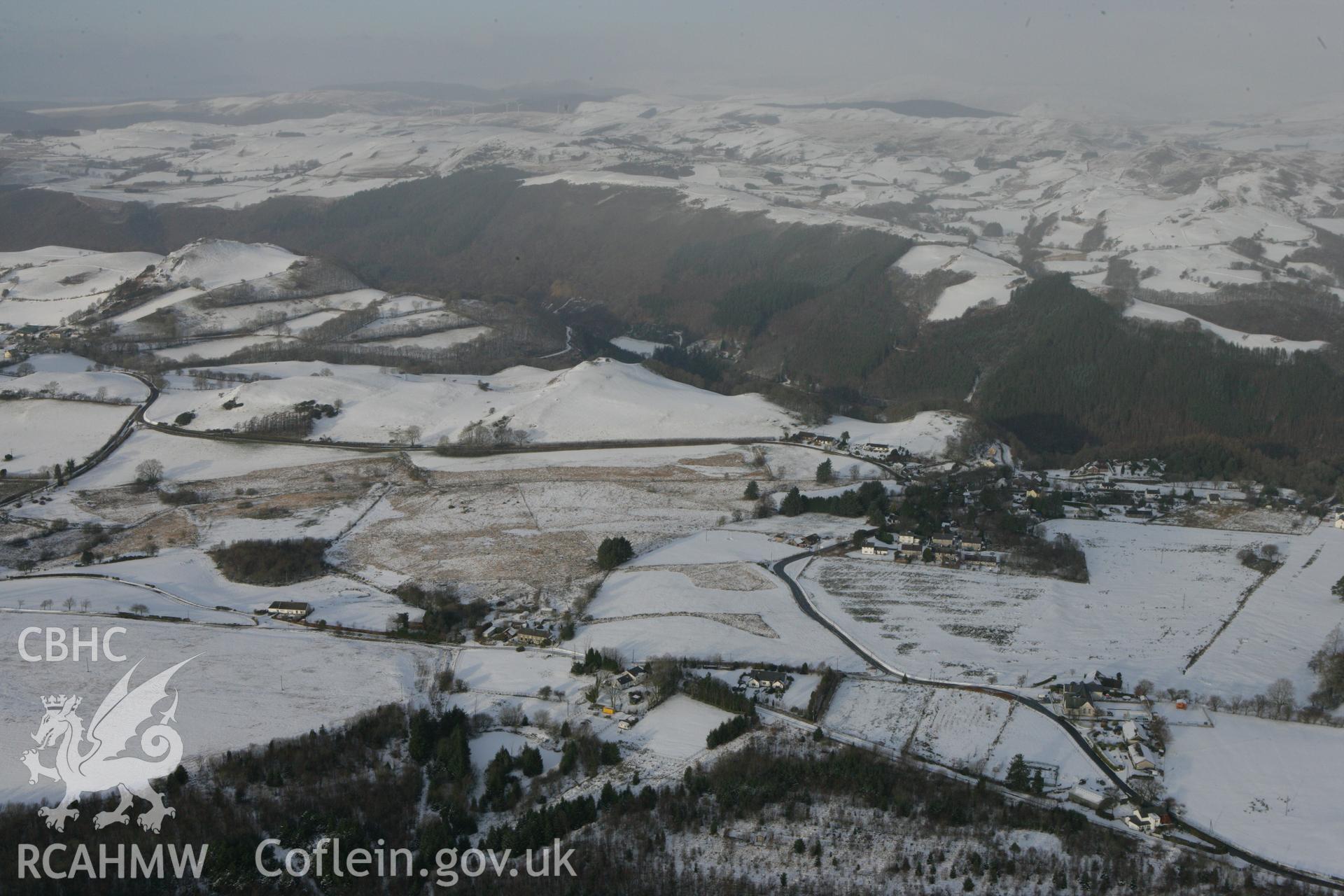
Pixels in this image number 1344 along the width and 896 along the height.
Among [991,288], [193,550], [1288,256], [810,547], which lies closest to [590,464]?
[810,547]

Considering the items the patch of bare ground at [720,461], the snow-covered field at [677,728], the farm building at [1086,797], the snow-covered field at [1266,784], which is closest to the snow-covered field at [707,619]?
the snow-covered field at [677,728]

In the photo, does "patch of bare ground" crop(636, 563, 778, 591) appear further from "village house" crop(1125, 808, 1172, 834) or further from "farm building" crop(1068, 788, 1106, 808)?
"village house" crop(1125, 808, 1172, 834)

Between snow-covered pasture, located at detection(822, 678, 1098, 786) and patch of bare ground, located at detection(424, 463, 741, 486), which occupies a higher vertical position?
snow-covered pasture, located at detection(822, 678, 1098, 786)

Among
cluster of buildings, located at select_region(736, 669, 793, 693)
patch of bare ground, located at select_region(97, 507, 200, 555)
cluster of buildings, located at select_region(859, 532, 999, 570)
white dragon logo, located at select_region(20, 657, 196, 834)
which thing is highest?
white dragon logo, located at select_region(20, 657, 196, 834)

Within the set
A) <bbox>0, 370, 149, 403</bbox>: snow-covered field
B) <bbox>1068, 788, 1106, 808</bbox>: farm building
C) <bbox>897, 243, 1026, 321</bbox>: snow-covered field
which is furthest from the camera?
<bbox>897, 243, 1026, 321</bbox>: snow-covered field

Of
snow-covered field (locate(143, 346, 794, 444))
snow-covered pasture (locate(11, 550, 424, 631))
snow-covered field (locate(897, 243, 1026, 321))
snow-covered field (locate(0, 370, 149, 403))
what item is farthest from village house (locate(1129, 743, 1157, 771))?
snow-covered field (locate(897, 243, 1026, 321))

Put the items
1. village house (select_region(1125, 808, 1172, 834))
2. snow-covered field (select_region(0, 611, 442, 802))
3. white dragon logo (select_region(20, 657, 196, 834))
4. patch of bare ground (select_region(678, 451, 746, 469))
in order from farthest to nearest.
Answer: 1. patch of bare ground (select_region(678, 451, 746, 469))
2. snow-covered field (select_region(0, 611, 442, 802))
3. village house (select_region(1125, 808, 1172, 834))
4. white dragon logo (select_region(20, 657, 196, 834))

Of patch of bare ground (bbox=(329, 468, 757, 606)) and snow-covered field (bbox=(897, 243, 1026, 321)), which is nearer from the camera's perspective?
patch of bare ground (bbox=(329, 468, 757, 606))
